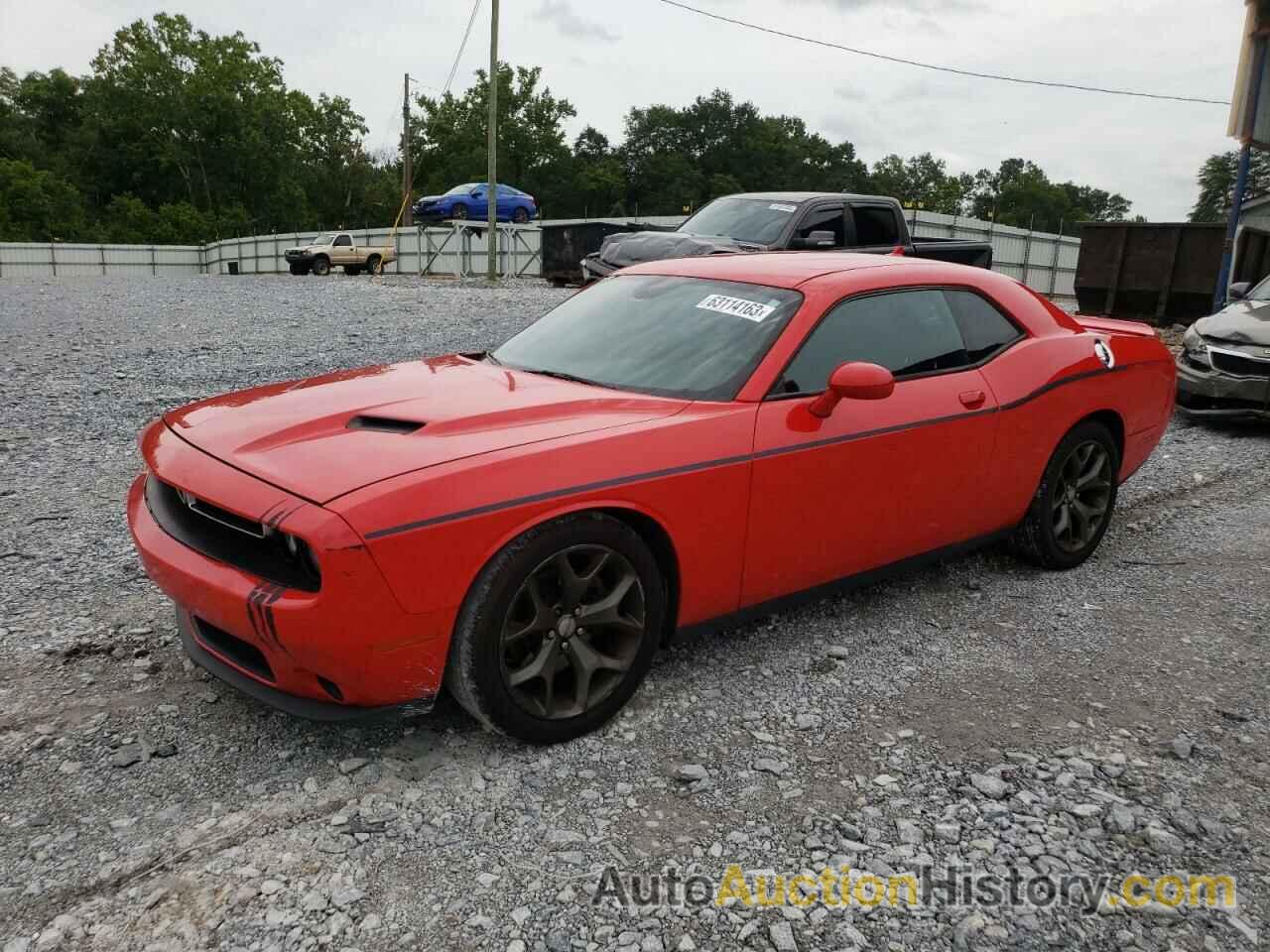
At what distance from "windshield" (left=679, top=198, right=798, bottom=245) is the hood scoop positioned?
7.49m

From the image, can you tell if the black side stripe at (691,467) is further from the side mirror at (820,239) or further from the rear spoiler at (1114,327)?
the side mirror at (820,239)

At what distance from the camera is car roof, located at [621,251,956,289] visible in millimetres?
3709

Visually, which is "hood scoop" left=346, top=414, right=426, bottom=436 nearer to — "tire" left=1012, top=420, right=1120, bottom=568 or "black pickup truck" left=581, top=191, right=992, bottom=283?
"tire" left=1012, top=420, right=1120, bottom=568

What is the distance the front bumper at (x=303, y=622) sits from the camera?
7.94 feet

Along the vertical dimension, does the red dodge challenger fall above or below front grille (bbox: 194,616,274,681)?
above

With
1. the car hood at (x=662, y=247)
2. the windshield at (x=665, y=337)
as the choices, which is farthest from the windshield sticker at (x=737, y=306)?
the car hood at (x=662, y=247)

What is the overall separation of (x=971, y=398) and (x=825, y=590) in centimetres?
103

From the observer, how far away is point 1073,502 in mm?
4551

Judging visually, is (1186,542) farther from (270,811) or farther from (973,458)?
(270,811)

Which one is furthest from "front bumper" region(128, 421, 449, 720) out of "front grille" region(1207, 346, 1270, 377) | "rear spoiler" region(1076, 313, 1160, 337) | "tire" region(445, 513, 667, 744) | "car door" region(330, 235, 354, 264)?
"car door" region(330, 235, 354, 264)

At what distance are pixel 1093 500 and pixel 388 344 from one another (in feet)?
24.3

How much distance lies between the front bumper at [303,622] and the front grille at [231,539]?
0.03m

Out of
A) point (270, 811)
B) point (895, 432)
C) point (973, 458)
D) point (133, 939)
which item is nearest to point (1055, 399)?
point (973, 458)

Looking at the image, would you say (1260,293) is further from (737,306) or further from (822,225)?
(737,306)
